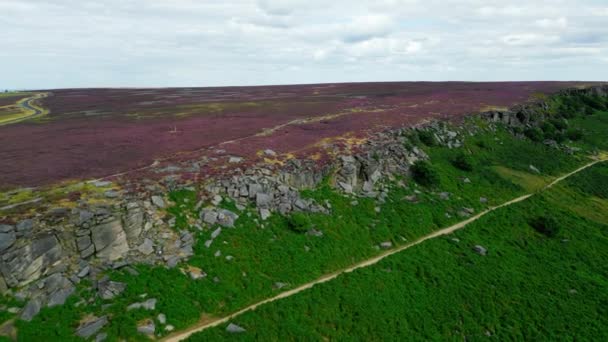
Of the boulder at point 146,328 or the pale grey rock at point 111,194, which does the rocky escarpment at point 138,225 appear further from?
the boulder at point 146,328

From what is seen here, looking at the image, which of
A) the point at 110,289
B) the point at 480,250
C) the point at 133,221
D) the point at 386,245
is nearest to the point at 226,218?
the point at 133,221

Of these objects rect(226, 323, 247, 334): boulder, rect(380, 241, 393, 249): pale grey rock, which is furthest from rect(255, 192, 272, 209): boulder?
rect(226, 323, 247, 334): boulder

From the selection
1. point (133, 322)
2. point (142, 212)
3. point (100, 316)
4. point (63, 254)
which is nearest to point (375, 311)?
point (133, 322)

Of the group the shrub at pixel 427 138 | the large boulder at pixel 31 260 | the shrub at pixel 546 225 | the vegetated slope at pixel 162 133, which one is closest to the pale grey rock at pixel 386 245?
the vegetated slope at pixel 162 133

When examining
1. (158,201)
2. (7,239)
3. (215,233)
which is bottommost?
(215,233)

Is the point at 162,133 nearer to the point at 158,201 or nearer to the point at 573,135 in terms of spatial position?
the point at 158,201

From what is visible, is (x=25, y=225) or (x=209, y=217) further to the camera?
(x=209, y=217)
